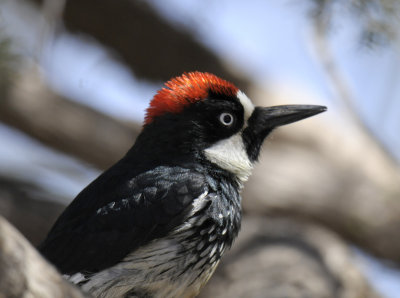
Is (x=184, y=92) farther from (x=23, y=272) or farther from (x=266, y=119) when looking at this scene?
(x=23, y=272)

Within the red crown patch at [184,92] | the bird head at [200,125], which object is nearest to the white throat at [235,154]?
the bird head at [200,125]

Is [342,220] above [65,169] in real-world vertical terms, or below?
above

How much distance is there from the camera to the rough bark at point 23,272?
1846mm

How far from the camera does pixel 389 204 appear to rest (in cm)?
663

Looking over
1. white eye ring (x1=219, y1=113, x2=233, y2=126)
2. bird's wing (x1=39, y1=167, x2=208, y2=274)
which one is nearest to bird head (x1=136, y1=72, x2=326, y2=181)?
white eye ring (x1=219, y1=113, x2=233, y2=126)

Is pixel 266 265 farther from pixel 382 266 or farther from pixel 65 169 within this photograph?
pixel 65 169

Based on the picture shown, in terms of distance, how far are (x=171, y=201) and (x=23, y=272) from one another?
1390 millimetres

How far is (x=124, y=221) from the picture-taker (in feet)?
10.4

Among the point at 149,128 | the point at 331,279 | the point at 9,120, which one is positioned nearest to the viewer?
the point at 149,128

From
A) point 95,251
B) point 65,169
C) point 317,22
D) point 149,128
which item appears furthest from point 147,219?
point 65,169

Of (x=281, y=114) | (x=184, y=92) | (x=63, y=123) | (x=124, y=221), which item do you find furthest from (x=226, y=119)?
(x=63, y=123)

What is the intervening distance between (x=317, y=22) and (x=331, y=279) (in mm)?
1812

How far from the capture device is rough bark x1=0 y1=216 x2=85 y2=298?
1846 mm

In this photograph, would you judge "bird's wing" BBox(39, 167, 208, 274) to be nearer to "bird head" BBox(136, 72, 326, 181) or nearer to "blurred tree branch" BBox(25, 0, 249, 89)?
"bird head" BBox(136, 72, 326, 181)
